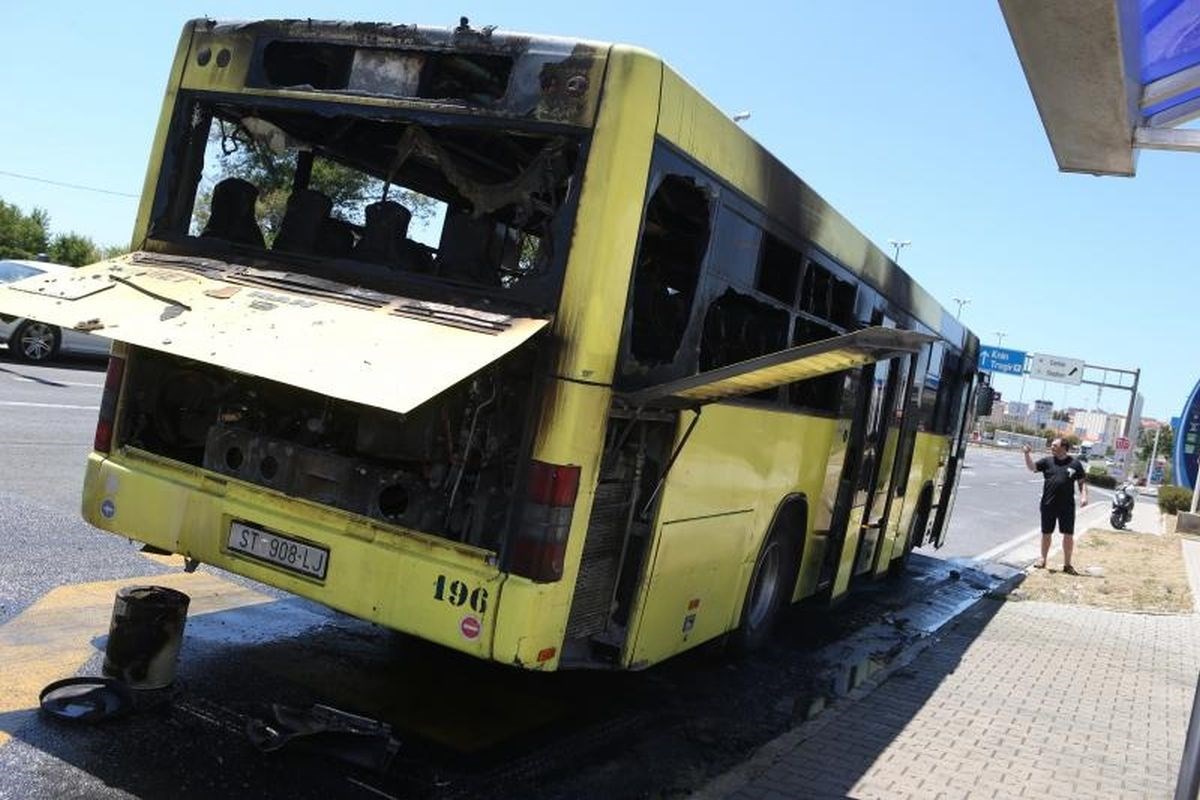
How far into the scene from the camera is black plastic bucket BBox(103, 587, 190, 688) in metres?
4.55

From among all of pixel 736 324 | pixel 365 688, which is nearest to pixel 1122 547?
pixel 736 324

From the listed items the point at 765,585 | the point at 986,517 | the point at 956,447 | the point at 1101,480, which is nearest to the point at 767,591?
the point at 765,585

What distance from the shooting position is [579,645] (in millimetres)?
4742

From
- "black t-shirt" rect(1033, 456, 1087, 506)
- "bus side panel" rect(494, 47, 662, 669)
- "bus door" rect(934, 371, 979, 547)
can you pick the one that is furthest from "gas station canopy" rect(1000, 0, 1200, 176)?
"black t-shirt" rect(1033, 456, 1087, 506)

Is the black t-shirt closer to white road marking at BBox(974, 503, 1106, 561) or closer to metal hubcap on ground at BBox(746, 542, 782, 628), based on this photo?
white road marking at BBox(974, 503, 1106, 561)

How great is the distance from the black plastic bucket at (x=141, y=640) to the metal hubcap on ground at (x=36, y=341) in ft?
51.9

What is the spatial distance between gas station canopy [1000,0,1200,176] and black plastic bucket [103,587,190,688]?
4.39 meters

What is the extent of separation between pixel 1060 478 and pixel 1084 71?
37.1 feet

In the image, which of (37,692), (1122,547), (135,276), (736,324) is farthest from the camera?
(1122,547)

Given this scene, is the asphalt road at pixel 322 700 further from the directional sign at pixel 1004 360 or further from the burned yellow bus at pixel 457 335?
the directional sign at pixel 1004 360

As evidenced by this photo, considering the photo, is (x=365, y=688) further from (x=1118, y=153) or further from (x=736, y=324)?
(x=1118, y=153)

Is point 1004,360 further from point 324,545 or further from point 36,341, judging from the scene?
point 324,545

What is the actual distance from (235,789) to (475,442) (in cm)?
169

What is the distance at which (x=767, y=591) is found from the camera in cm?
736
